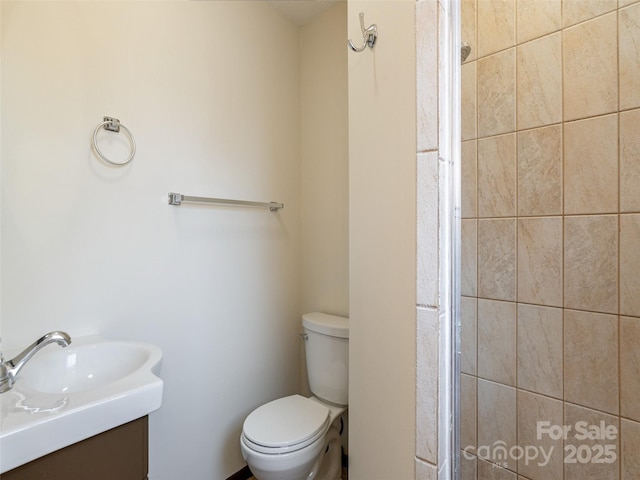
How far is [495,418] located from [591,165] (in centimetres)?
90

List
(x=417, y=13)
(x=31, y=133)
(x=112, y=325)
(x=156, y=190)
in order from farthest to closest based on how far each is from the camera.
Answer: (x=156, y=190)
(x=112, y=325)
(x=31, y=133)
(x=417, y=13)

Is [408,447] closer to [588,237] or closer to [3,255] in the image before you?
[588,237]

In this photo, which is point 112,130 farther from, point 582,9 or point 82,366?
point 582,9

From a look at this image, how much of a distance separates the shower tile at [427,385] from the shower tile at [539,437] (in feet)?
1.40

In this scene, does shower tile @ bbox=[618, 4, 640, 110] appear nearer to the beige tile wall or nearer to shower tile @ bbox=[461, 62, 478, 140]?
the beige tile wall

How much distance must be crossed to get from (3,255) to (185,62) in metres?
1.04

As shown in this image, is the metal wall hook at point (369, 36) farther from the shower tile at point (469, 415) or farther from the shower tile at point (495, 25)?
the shower tile at point (469, 415)

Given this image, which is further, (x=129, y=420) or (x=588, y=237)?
(x=588, y=237)

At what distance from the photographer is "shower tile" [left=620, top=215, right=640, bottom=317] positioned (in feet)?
2.95

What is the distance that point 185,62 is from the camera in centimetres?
140

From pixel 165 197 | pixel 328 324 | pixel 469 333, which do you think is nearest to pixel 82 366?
pixel 165 197

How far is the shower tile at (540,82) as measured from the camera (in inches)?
39.3

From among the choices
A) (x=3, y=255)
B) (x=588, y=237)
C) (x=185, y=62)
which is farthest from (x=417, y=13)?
(x=3, y=255)

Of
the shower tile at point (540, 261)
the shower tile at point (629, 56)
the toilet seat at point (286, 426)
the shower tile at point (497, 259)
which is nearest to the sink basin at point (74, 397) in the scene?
the toilet seat at point (286, 426)
